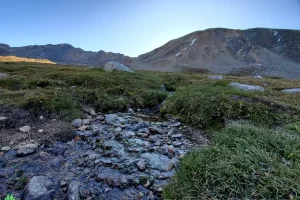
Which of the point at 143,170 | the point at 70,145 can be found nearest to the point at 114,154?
the point at 143,170

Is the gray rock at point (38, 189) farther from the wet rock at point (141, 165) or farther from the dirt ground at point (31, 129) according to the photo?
the dirt ground at point (31, 129)

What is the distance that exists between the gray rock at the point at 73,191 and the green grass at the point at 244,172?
1690 millimetres

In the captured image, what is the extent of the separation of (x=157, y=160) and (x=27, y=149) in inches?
142

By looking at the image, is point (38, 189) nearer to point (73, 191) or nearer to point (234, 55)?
point (73, 191)

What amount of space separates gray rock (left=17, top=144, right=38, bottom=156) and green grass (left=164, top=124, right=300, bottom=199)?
3953 mm

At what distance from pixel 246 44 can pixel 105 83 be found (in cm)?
19913

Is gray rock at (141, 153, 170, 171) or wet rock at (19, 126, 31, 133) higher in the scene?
wet rock at (19, 126, 31, 133)

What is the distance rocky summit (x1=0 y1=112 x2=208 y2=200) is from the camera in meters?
3.89

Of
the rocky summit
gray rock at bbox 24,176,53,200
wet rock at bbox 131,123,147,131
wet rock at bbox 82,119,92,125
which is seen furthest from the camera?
wet rock at bbox 82,119,92,125

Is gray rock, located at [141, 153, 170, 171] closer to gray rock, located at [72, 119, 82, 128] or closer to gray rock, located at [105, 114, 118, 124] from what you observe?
gray rock, located at [105, 114, 118, 124]

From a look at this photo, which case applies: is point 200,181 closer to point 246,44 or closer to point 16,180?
point 16,180

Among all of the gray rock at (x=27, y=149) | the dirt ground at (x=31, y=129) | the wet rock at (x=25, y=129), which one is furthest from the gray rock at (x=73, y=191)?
the wet rock at (x=25, y=129)

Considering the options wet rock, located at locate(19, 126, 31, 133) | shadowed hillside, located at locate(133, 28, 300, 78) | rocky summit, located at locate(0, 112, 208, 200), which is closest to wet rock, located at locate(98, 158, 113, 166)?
rocky summit, located at locate(0, 112, 208, 200)

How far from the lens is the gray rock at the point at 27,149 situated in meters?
5.19
